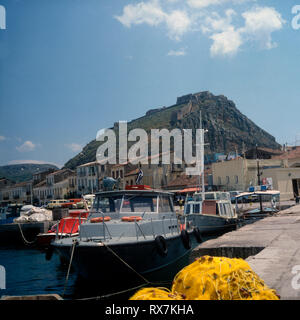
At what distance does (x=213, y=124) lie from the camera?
424ft

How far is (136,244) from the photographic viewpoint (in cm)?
948

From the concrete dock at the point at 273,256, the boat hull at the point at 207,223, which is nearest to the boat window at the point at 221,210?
the boat hull at the point at 207,223

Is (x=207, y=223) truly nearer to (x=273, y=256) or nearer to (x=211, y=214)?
(x=211, y=214)

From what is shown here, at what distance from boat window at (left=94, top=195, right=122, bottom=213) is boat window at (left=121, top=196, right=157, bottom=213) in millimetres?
245

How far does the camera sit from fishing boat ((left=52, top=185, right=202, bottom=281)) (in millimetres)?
9250

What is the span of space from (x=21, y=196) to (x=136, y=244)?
80.2m

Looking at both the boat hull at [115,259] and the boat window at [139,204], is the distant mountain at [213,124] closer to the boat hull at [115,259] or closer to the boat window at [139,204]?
the boat window at [139,204]

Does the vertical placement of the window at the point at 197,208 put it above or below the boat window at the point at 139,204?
below

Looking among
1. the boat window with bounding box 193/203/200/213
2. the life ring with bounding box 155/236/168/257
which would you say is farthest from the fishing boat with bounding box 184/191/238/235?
the life ring with bounding box 155/236/168/257

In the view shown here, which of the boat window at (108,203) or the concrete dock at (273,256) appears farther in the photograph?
the boat window at (108,203)

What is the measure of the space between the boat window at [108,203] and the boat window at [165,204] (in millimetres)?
1560

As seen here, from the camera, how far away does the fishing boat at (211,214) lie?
76.1ft
